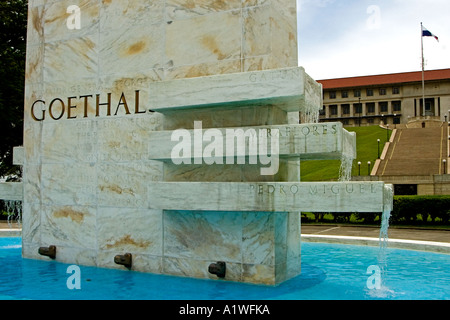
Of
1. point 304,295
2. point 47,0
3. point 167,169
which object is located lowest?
point 304,295

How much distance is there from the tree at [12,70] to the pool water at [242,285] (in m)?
17.5

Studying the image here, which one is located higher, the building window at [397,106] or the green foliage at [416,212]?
the building window at [397,106]

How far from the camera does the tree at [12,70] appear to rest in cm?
2720

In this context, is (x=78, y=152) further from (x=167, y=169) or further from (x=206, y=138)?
(x=206, y=138)

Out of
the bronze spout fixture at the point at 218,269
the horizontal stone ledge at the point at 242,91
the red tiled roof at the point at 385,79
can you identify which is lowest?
the bronze spout fixture at the point at 218,269

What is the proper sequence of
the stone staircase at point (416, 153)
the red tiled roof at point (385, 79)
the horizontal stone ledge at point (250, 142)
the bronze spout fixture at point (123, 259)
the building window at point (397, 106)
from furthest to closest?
the building window at point (397, 106), the red tiled roof at point (385, 79), the stone staircase at point (416, 153), the bronze spout fixture at point (123, 259), the horizontal stone ledge at point (250, 142)

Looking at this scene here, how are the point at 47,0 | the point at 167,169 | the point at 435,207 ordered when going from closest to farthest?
the point at 167,169 → the point at 47,0 → the point at 435,207

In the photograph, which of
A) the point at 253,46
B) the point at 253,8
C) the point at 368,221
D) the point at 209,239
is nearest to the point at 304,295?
the point at 209,239

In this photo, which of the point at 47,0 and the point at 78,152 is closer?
the point at 78,152

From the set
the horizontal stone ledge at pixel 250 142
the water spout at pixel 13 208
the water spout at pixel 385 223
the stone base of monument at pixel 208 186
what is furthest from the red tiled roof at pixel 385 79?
the horizontal stone ledge at pixel 250 142

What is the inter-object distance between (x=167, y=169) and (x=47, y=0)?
6.26 meters

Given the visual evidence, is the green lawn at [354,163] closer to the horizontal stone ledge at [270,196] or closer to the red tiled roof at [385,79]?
the red tiled roof at [385,79]

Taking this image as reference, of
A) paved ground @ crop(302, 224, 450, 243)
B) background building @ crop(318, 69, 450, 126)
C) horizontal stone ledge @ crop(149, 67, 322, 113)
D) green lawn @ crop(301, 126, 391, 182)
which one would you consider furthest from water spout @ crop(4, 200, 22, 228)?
background building @ crop(318, 69, 450, 126)

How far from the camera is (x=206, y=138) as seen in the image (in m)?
9.59
